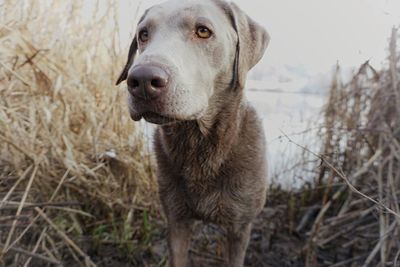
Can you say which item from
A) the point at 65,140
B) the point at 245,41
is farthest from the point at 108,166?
the point at 245,41

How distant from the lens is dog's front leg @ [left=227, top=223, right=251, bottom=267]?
2.49 meters

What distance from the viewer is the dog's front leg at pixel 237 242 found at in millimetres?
2488

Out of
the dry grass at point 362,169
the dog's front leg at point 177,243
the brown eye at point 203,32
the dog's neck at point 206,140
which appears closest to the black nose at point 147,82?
the brown eye at point 203,32

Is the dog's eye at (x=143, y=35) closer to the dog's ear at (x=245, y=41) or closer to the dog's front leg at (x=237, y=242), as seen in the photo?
the dog's ear at (x=245, y=41)

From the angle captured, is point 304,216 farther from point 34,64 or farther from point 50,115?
Result: point 34,64

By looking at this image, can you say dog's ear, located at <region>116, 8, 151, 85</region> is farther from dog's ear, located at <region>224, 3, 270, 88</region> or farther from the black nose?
the black nose

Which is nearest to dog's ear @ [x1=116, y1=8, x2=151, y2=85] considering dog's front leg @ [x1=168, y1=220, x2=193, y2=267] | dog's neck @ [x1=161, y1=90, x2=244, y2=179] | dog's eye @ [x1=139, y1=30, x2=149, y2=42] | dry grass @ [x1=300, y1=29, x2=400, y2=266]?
dog's eye @ [x1=139, y1=30, x2=149, y2=42]

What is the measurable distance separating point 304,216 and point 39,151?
1.82 metres

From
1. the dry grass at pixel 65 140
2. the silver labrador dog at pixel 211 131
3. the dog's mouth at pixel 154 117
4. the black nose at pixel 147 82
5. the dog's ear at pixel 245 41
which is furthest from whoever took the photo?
the dry grass at pixel 65 140

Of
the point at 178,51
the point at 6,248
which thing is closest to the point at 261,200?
the point at 178,51

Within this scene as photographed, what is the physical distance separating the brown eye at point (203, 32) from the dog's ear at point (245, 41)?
19cm

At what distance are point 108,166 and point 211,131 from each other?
46.6 inches

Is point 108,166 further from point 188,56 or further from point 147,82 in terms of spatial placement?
point 147,82

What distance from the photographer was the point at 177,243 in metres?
2.45
